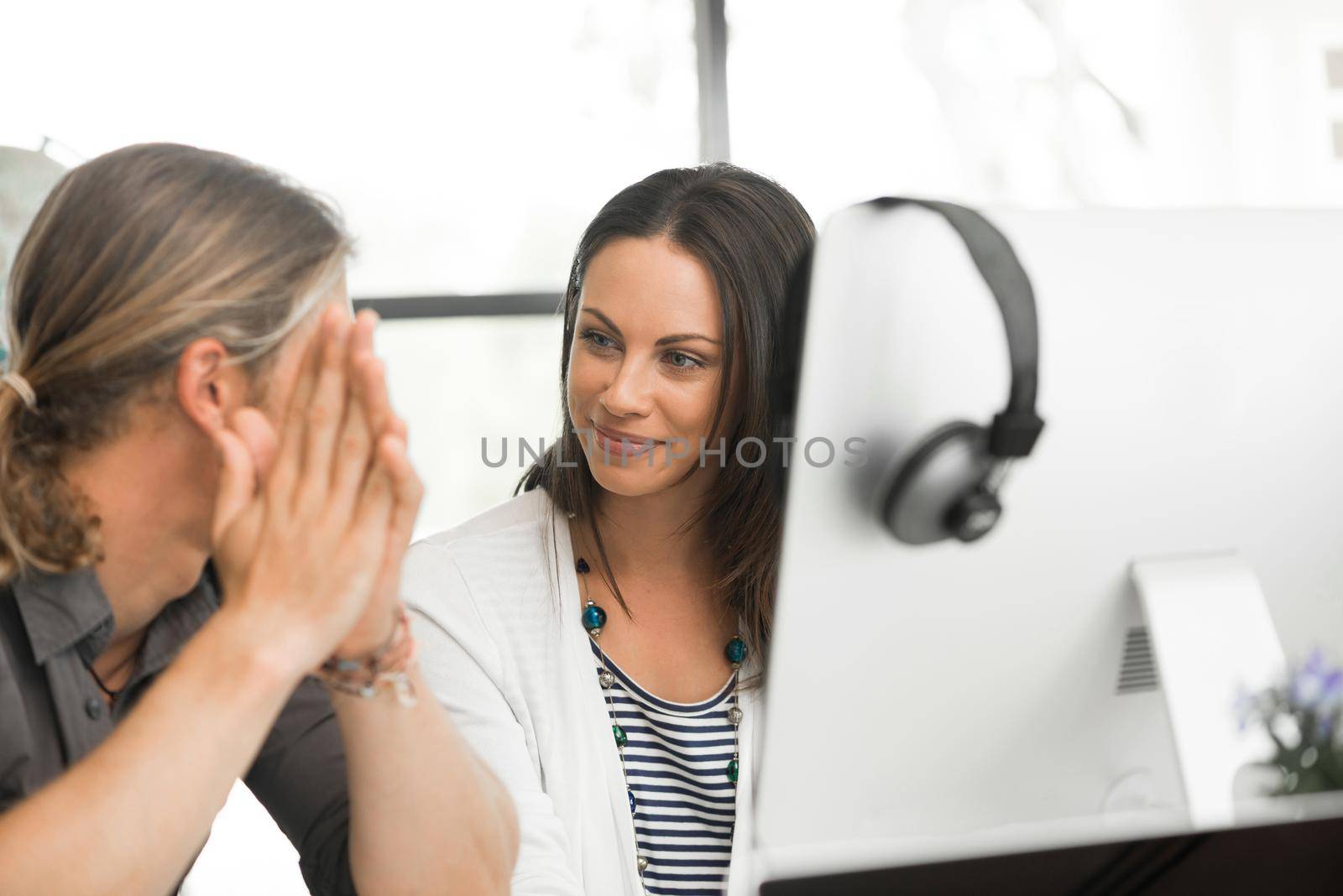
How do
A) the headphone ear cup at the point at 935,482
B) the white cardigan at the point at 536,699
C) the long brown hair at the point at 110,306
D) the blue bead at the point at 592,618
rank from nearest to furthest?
the headphone ear cup at the point at 935,482 → the long brown hair at the point at 110,306 → the white cardigan at the point at 536,699 → the blue bead at the point at 592,618

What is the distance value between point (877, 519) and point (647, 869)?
612 millimetres

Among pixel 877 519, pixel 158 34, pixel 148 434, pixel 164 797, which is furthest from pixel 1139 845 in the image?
pixel 158 34

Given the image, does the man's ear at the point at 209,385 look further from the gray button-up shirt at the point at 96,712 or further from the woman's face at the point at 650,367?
the woman's face at the point at 650,367

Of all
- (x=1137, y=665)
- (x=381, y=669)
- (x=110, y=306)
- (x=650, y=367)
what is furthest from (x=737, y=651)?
(x=110, y=306)

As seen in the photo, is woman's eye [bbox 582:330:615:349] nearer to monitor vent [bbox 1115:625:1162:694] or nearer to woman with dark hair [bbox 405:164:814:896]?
woman with dark hair [bbox 405:164:814:896]

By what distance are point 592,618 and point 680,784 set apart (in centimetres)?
18

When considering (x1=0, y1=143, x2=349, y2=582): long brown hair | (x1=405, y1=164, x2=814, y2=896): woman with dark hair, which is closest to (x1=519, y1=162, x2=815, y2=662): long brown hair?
(x1=405, y1=164, x2=814, y2=896): woman with dark hair

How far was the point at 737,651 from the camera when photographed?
117 centimetres

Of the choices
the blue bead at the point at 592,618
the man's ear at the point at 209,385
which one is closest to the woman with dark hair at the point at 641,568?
the blue bead at the point at 592,618

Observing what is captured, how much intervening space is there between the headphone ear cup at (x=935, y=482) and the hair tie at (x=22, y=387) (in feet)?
1.92

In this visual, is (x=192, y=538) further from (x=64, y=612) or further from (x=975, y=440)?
(x=975, y=440)

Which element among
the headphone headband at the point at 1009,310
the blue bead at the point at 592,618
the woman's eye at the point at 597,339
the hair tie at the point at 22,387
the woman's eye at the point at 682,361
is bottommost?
the blue bead at the point at 592,618

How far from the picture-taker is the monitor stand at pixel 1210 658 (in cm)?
63

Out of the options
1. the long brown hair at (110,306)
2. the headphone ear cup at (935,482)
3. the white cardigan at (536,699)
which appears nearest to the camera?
the headphone ear cup at (935,482)
